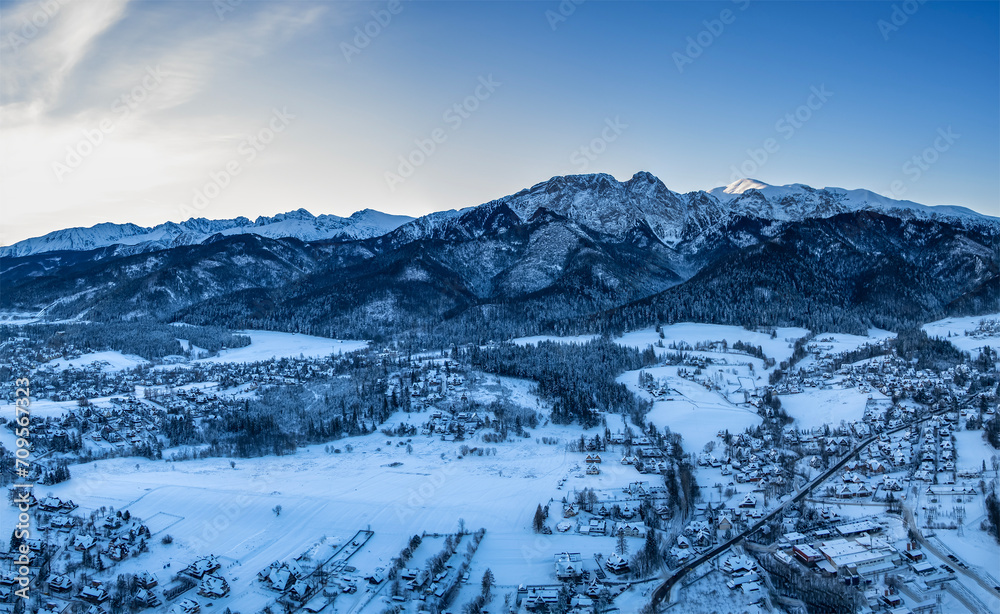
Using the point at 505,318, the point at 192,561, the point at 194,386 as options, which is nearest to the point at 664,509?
the point at 192,561

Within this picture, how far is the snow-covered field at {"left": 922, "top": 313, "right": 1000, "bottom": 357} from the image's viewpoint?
9403cm

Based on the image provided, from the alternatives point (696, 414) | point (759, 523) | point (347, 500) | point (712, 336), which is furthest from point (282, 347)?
point (759, 523)

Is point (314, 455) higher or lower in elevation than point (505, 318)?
lower

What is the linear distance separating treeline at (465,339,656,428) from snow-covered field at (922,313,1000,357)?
43.8 m

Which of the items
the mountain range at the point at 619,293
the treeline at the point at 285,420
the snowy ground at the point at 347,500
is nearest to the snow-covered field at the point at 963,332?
the mountain range at the point at 619,293

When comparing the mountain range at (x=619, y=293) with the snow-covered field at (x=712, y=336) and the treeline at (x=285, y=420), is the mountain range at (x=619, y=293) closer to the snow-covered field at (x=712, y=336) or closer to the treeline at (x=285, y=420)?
the snow-covered field at (x=712, y=336)

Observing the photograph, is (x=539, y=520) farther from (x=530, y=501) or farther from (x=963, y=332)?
(x=963, y=332)

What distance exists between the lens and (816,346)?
105250mm

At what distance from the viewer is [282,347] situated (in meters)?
132

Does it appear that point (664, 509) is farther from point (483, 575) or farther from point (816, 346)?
point (816, 346)

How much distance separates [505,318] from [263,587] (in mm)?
117480

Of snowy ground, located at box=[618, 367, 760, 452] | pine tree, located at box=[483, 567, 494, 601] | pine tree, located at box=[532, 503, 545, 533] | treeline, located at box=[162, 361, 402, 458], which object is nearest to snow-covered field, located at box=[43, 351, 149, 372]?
treeline, located at box=[162, 361, 402, 458]

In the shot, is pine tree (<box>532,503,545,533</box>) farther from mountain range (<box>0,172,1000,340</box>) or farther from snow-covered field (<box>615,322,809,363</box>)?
mountain range (<box>0,172,1000,340</box>)

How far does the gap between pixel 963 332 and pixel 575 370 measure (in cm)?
6587
